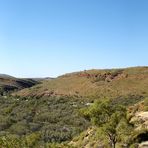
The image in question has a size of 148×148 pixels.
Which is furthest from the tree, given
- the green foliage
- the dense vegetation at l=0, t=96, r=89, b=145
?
the dense vegetation at l=0, t=96, r=89, b=145

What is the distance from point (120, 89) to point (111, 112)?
136 m

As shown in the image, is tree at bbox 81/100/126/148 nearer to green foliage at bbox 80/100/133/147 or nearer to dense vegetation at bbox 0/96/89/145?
green foliage at bbox 80/100/133/147

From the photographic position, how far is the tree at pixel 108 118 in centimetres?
5338

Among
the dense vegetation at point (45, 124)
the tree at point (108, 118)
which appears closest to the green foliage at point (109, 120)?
the tree at point (108, 118)

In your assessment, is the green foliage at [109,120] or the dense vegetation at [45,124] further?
the dense vegetation at [45,124]

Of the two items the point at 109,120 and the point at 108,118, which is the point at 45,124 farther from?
the point at 109,120

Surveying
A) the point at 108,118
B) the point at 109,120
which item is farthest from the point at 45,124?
the point at 109,120

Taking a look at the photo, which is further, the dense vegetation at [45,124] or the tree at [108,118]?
the dense vegetation at [45,124]

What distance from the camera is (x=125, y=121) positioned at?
54.2 m

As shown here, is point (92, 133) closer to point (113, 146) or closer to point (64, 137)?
point (113, 146)

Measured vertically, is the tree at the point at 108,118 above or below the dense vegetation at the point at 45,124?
above

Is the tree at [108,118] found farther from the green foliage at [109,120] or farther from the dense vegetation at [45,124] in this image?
the dense vegetation at [45,124]

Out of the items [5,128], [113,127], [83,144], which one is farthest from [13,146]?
[5,128]

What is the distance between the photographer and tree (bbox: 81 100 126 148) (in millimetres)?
53375
